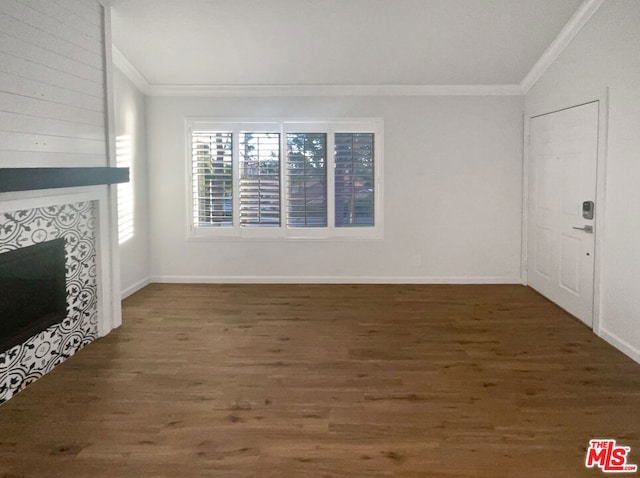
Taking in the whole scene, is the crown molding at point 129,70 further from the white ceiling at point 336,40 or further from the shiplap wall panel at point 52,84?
the shiplap wall panel at point 52,84

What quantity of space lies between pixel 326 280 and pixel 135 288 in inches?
90.1

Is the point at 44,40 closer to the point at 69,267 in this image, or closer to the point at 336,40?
the point at 69,267

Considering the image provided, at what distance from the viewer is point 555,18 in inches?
188

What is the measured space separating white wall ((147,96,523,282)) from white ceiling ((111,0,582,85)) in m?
0.34

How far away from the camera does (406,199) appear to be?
21.1 ft

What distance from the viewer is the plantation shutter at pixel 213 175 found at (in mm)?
6465

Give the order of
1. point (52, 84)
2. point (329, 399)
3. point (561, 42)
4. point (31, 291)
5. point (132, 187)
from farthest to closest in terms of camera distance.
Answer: point (132, 187)
point (561, 42)
point (52, 84)
point (31, 291)
point (329, 399)

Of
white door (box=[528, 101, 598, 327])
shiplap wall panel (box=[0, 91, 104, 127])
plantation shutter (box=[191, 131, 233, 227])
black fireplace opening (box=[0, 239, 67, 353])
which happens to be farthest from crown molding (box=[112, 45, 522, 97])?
black fireplace opening (box=[0, 239, 67, 353])

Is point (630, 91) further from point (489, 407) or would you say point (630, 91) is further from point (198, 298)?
point (198, 298)

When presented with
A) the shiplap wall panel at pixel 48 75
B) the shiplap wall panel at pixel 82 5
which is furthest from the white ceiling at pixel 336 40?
the shiplap wall panel at pixel 48 75

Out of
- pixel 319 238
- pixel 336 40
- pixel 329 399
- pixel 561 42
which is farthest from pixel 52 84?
pixel 561 42

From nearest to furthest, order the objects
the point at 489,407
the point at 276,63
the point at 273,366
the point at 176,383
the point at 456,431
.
Result: the point at 456,431 → the point at 489,407 → the point at 176,383 → the point at 273,366 → the point at 276,63

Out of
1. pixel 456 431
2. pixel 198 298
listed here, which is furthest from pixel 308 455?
pixel 198 298

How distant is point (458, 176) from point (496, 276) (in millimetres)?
1325
